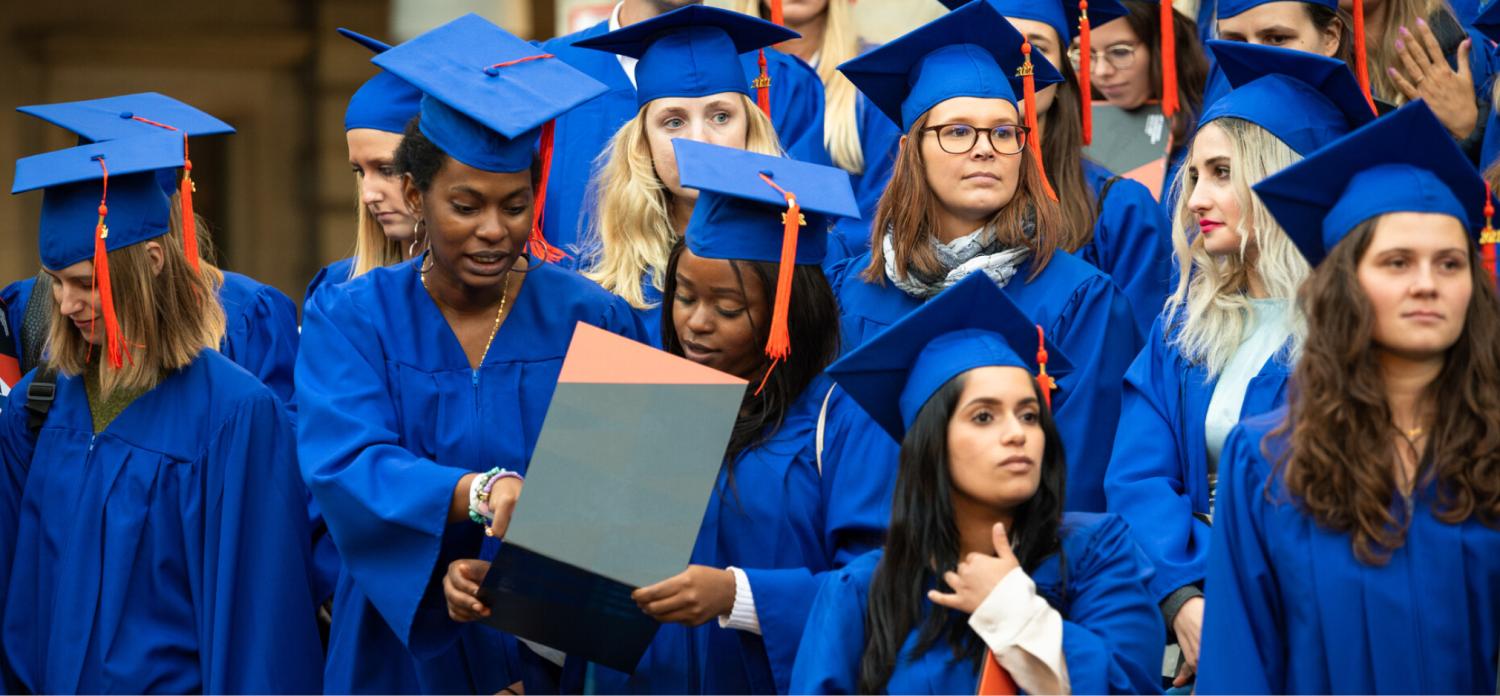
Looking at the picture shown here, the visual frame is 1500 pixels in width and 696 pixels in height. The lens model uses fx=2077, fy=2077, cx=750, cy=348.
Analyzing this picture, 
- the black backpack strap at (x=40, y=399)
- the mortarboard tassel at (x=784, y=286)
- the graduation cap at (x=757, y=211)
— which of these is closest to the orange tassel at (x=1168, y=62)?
the graduation cap at (x=757, y=211)

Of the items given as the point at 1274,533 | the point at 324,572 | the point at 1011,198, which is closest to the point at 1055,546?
the point at 1274,533

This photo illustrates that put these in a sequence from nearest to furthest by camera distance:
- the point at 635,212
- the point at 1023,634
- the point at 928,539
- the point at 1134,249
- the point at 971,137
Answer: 1. the point at 1023,634
2. the point at 928,539
3. the point at 971,137
4. the point at 635,212
5. the point at 1134,249

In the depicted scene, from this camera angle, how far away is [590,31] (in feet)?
21.6

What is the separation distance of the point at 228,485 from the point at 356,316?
610 mm

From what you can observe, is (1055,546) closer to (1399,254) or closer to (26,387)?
(1399,254)

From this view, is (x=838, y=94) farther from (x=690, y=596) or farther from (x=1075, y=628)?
(x=1075, y=628)

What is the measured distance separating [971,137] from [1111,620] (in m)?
1.69

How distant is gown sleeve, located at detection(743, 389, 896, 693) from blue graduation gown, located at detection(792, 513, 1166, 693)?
0.26m

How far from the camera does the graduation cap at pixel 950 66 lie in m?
5.27

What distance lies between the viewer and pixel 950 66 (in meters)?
5.31

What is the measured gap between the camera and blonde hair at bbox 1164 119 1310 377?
4699mm

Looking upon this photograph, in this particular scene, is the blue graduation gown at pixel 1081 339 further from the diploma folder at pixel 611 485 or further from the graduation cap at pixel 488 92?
the diploma folder at pixel 611 485

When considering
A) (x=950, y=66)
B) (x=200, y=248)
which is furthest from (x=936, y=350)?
(x=200, y=248)

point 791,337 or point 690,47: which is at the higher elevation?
point 690,47
